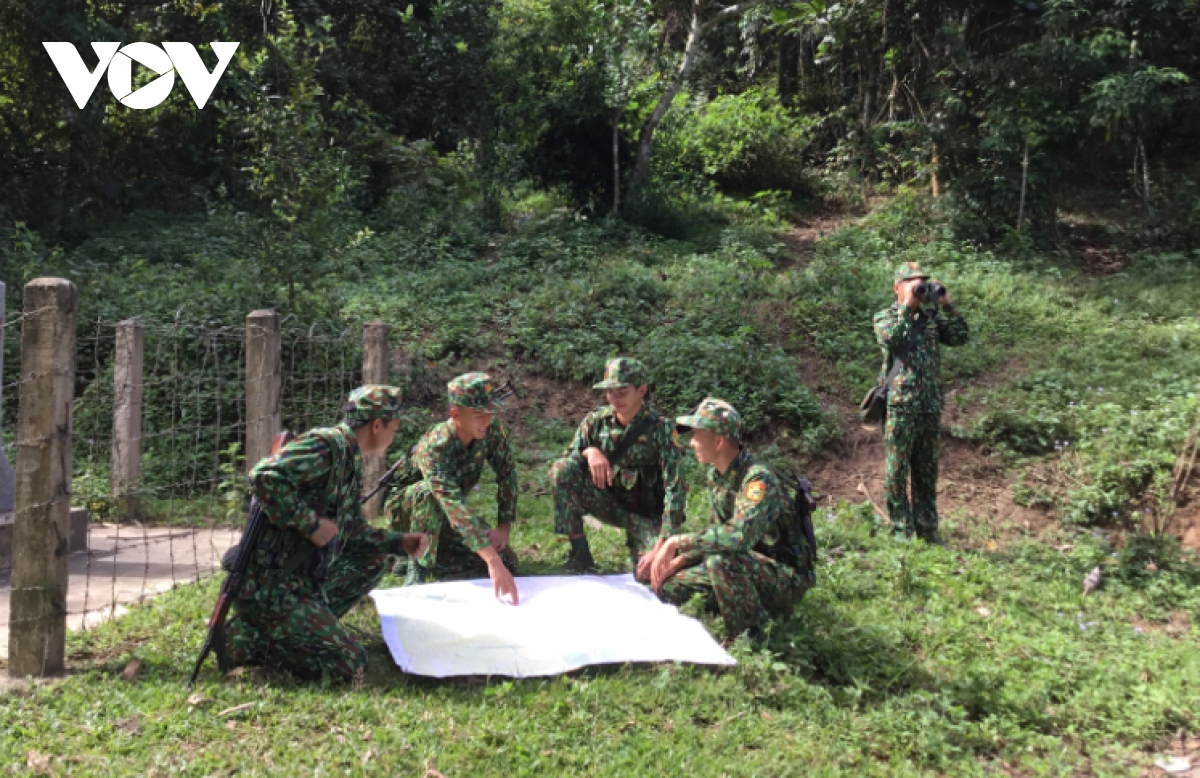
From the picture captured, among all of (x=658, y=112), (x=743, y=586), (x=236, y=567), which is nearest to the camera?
(x=236, y=567)

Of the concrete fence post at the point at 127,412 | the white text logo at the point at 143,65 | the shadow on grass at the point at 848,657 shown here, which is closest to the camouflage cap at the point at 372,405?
the shadow on grass at the point at 848,657

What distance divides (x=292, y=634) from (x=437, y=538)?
54.4 inches

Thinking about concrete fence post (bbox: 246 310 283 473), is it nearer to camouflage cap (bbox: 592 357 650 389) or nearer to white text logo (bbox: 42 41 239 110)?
camouflage cap (bbox: 592 357 650 389)

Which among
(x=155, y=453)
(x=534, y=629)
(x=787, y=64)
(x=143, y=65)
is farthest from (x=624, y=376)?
(x=787, y=64)

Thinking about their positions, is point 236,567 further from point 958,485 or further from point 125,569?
point 958,485

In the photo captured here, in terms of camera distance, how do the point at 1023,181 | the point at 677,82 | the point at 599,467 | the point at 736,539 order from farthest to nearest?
the point at 677,82 → the point at 1023,181 → the point at 599,467 → the point at 736,539

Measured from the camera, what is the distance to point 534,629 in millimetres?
4312

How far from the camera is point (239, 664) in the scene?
3.85m

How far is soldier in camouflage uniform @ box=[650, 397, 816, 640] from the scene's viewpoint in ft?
13.8

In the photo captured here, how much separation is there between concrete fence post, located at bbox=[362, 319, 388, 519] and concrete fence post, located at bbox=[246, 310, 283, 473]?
0.96 meters

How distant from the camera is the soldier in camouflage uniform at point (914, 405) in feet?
19.7

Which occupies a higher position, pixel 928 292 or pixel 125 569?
pixel 928 292

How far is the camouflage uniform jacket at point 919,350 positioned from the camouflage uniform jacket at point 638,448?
1661mm

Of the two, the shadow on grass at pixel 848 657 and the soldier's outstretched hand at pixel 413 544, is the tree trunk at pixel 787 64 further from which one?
the soldier's outstretched hand at pixel 413 544
